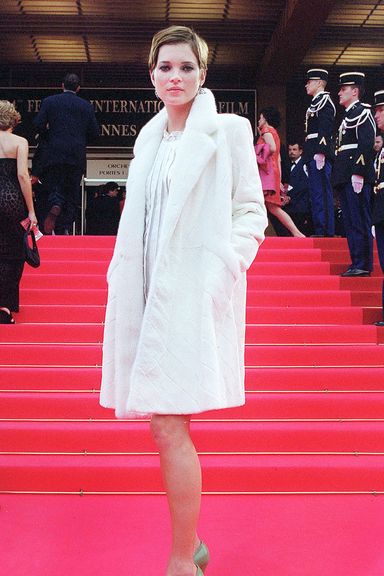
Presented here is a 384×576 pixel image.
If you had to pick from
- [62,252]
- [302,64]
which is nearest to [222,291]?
[62,252]

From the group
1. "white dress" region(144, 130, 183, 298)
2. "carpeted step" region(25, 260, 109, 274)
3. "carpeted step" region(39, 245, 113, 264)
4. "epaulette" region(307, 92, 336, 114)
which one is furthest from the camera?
"epaulette" region(307, 92, 336, 114)

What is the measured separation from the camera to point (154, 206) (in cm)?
205

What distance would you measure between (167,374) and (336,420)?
6.41ft

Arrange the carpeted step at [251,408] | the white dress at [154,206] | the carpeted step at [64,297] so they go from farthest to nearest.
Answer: the carpeted step at [64,297], the carpeted step at [251,408], the white dress at [154,206]

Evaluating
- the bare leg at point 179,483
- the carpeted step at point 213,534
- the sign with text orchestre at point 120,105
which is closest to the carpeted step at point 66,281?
the carpeted step at point 213,534

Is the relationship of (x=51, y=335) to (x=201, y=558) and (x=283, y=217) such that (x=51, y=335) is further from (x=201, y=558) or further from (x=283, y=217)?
(x=283, y=217)

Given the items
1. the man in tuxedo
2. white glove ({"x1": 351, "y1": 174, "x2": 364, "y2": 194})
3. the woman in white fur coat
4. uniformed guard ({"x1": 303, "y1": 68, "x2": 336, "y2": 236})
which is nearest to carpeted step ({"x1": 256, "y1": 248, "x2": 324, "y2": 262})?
uniformed guard ({"x1": 303, "y1": 68, "x2": 336, "y2": 236})

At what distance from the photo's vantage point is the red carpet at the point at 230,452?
2.47 m

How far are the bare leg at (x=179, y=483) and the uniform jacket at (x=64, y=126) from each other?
5.04m

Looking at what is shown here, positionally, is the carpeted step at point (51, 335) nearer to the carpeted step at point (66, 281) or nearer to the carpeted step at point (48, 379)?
the carpeted step at point (48, 379)

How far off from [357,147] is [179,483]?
404cm

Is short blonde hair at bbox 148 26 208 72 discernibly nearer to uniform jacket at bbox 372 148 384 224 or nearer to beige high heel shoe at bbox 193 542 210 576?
beige high heel shoe at bbox 193 542 210 576

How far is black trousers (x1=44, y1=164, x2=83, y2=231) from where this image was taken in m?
6.76

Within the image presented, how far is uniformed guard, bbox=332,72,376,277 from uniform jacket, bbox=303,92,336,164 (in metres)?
0.81
